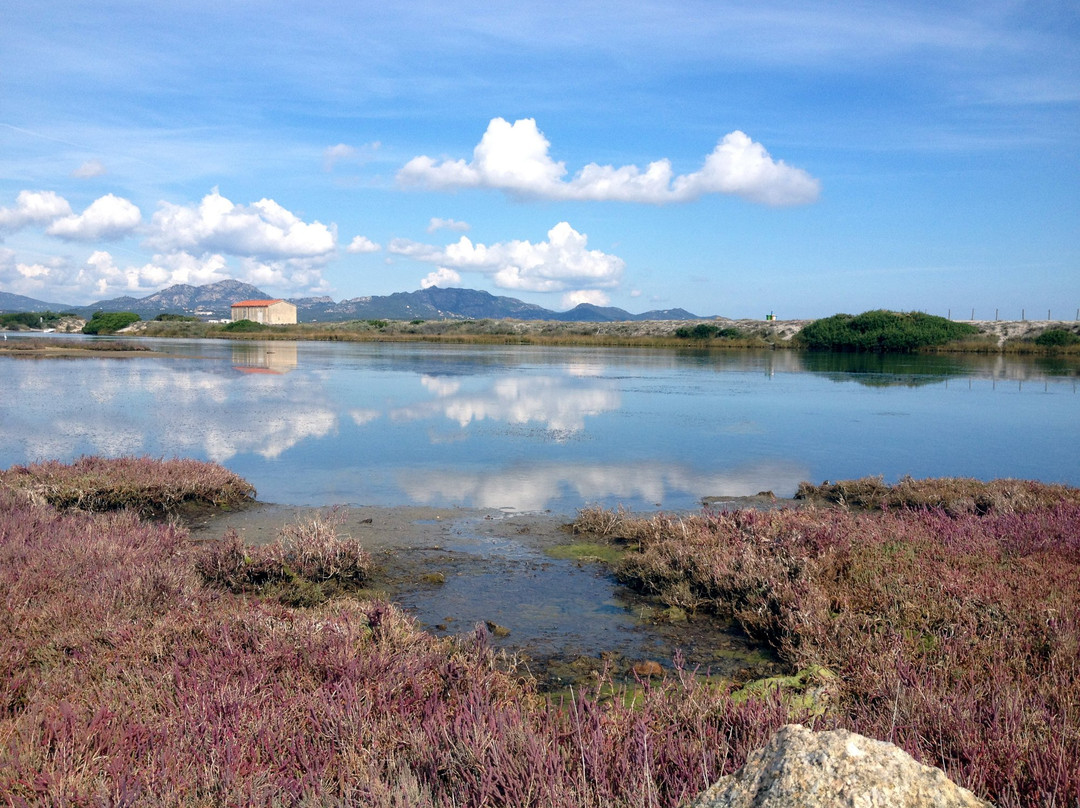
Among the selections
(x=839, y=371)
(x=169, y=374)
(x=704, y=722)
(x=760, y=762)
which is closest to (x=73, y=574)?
(x=704, y=722)

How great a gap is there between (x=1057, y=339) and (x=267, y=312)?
128116 mm

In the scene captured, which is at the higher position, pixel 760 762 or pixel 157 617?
pixel 760 762

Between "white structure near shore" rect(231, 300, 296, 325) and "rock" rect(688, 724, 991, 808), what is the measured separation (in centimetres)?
Result: 15047

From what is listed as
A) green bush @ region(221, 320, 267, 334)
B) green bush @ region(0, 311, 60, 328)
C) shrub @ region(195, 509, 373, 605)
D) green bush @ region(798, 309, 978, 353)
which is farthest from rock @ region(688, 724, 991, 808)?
green bush @ region(0, 311, 60, 328)

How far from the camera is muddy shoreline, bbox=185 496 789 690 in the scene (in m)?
6.50

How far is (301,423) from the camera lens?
21234 millimetres

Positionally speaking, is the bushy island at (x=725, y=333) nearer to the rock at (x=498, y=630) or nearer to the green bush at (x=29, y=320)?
the green bush at (x=29, y=320)

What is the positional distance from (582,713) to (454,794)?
86 centimetres

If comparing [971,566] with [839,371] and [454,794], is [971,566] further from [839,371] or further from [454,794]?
[839,371]

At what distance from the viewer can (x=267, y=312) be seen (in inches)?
5817

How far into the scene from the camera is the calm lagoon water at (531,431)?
1462cm

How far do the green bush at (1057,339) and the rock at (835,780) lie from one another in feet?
292

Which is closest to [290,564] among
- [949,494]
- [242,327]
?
[949,494]

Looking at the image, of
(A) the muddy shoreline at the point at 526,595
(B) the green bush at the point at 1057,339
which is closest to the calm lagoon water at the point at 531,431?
(A) the muddy shoreline at the point at 526,595
